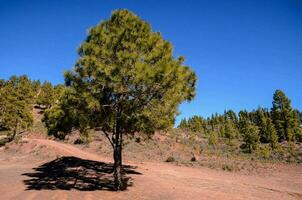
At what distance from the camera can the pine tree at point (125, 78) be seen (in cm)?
1377

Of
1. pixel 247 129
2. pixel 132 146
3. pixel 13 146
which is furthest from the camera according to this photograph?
pixel 247 129

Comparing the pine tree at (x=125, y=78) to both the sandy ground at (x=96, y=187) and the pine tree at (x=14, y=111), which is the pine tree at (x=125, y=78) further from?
the pine tree at (x=14, y=111)

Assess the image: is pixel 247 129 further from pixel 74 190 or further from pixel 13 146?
pixel 74 190

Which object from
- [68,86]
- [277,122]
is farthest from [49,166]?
[277,122]

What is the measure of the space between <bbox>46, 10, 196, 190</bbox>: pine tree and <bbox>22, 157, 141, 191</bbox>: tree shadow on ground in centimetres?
256

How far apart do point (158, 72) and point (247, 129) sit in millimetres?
55812

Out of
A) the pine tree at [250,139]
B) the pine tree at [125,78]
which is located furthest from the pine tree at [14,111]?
the pine tree at [250,139]

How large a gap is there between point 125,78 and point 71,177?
924 centimetres

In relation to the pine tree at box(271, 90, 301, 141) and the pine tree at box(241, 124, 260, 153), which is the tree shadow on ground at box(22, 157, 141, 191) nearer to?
the pine tree at box(241, 124, 260, 153)

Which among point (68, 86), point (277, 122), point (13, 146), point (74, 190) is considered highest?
point (277, 122)

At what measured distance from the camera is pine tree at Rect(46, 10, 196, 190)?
542 inches

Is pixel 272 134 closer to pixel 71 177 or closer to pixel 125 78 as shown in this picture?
pixel 71 177

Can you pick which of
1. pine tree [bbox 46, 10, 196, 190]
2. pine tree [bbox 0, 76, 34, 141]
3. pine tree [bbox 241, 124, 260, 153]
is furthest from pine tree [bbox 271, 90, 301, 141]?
pine tree [bbox 46, 10, 196, 190]

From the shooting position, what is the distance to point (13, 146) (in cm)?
3797
